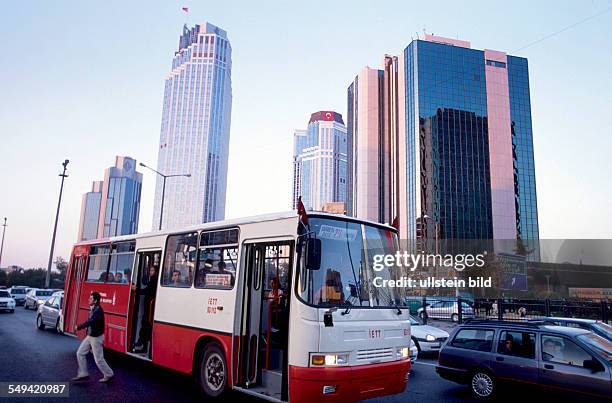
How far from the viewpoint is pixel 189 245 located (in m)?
8.87

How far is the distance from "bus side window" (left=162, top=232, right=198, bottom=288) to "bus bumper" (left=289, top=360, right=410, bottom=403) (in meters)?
Answer: 3.43

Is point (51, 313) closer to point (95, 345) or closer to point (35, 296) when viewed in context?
point (95, 345)

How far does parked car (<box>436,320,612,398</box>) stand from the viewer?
699 centimetres

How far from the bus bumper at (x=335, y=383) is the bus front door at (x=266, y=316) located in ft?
2.37

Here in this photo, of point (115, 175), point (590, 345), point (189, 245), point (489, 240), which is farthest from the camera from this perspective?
point (115, 175)

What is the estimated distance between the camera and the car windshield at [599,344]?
7.12 meters

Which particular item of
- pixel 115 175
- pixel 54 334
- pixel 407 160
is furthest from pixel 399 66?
pixel 115 175

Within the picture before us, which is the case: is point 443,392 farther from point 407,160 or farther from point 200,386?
point 407,160

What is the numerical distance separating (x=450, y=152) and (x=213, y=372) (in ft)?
324

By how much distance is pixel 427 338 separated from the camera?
1418 cm

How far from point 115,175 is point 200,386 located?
6810 inches

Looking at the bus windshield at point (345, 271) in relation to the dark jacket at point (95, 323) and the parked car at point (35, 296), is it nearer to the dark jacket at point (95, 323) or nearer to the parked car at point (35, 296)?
the dark jacket at point (95, 323)

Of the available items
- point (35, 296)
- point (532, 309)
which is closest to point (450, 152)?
point (532, 309)

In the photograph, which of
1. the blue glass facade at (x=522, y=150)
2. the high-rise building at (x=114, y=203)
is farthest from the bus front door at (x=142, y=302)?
the high-rise building at (x=114, y=203)
